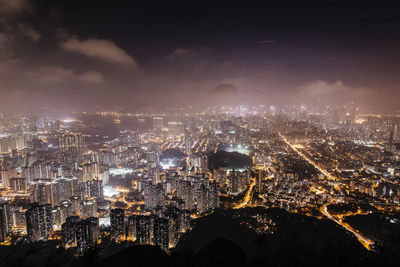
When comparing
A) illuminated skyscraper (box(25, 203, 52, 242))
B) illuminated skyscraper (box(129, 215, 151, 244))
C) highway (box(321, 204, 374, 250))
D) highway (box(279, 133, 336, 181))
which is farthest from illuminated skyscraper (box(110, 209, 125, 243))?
highway (box(279, 133, 336, 181))

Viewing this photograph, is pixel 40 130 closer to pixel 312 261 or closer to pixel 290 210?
pixel 290 210

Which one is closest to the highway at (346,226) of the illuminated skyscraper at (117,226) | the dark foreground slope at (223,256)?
the dark foreground slope at (223,256)

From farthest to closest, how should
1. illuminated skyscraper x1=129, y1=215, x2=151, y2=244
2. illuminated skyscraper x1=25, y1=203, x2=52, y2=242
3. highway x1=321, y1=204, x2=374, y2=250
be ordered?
illuminated skyscraper x1=25, y1=203, x2=52, y2=242 → illuminated skyscraper x1=129, y1=215, x2=151, y2=244 → highway x1=321, y1=204, x2=374, y2=250

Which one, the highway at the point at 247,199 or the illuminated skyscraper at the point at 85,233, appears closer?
the illuminated skyscraper at the point at 85,233

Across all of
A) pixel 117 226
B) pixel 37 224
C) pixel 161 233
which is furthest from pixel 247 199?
pixel 37 224

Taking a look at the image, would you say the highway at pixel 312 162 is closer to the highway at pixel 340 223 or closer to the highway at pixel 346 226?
Answer: the highway at pixel 340 223

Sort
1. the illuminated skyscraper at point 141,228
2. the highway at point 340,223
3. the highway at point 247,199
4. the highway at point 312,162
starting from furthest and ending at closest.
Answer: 1. the highway at point 312,162
2. the highway at point 247,199
3. the illuminated skyscraper at point 141,228
4. the highway at point 340,223

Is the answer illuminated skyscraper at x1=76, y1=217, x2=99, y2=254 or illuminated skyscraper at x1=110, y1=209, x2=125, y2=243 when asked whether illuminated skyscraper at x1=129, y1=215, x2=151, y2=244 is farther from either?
illuminated skyscraper at x1=76, y1=217, x2=99, y2=254

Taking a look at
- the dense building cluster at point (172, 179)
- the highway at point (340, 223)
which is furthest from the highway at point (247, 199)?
the highway at point (340, 223)

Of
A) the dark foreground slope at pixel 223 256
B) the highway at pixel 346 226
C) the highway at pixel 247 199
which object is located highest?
the dark foreground slope at pixel 223 256

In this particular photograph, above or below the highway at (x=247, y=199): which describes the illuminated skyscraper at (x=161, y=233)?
above

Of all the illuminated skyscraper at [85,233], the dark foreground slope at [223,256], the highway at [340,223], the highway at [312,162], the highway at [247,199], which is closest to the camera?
the dark foreground slope at [223,256]

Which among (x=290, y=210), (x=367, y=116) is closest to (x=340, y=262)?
(x=290, y=210)
